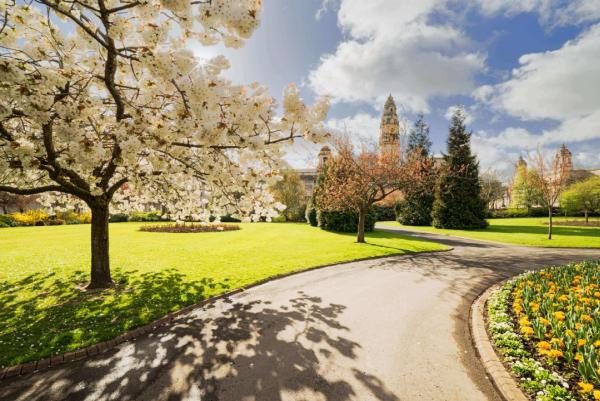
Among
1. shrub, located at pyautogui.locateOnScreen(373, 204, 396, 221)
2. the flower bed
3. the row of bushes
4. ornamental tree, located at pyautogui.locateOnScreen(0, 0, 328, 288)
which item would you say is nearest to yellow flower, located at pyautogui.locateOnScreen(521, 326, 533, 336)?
the flower bed

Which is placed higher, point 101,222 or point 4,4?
point 4,4

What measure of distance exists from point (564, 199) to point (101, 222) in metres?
53.1

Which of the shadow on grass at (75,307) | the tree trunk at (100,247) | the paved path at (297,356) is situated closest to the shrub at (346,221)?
the paved path at (297,356)

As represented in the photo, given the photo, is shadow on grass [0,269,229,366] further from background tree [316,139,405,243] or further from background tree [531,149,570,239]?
background tree [531,149,570,239]

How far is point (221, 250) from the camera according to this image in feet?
51.8

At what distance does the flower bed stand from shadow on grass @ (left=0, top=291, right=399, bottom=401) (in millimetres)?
2373

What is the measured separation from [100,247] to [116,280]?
1675mm

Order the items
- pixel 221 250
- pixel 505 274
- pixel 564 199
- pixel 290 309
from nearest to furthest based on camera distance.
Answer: pixel 290 309 < pixel 505 274 < pixel 221 250 < pixel 564 199

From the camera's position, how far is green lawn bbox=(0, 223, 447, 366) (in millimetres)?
5773

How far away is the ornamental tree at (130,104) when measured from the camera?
452 centimetres

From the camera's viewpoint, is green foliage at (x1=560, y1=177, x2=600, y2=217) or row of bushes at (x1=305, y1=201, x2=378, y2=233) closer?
row of bushes at (x1=305, y1=201, x2=378, y2=233)

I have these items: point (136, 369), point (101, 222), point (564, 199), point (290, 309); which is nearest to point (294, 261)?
point (290, 309)

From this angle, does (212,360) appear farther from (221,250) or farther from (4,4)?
(221,250)

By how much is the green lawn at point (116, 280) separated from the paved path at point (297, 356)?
0.98 metres
